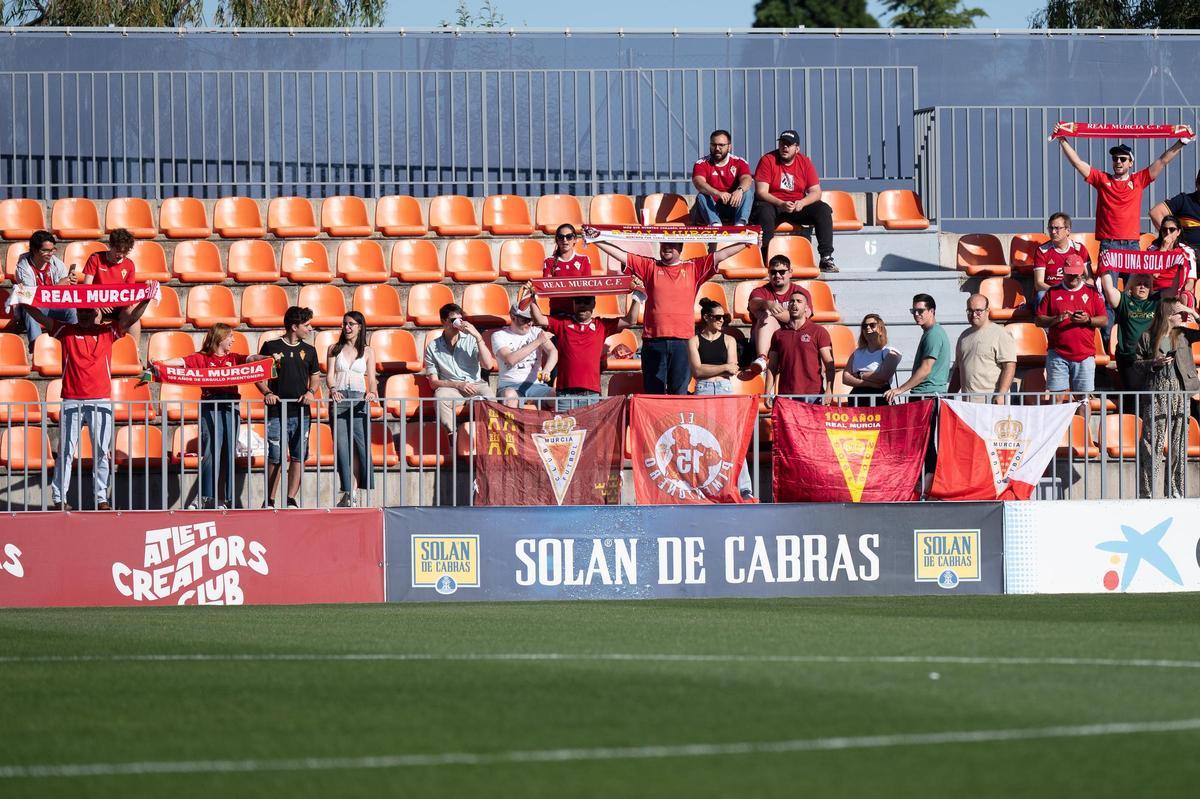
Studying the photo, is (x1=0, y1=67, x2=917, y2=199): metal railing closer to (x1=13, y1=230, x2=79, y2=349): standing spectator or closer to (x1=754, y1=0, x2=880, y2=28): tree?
(x1=13, y1=230, x2=79, y2=349): standing spectator

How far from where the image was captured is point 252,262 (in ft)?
58.9

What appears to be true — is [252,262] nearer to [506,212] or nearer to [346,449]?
[506,212]

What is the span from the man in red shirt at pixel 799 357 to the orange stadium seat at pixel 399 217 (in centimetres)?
536

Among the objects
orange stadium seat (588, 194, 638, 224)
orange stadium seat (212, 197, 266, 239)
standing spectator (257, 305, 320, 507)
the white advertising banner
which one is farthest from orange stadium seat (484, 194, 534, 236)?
the white advertising banner

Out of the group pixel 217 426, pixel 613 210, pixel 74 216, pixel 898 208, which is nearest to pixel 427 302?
pixel 613 210

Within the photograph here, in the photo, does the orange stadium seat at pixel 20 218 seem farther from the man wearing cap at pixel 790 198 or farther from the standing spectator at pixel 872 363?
the standing spectator at pixel 872 363

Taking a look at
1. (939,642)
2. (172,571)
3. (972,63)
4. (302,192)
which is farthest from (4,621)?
(972,63)

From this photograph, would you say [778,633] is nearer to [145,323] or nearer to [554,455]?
[554,455]

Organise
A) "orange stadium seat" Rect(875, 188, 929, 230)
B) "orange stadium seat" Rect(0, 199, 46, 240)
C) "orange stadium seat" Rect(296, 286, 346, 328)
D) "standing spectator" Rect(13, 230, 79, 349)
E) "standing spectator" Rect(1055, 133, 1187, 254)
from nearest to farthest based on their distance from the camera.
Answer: "standing spectator" Rect(13, 230, 79, 349), "orange stadium seat" Rect(296, 286, 346, 328), "standing spectator" Rect(1055, 133, 1187, 254), "orange stadium seat" Rect(0, 199, 46, 240), "orange stadium seat" Rect(875, 188, 929, 230)

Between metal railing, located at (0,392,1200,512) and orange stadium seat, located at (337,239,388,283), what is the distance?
3.35 m

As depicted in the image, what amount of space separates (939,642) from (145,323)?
10.8 meters

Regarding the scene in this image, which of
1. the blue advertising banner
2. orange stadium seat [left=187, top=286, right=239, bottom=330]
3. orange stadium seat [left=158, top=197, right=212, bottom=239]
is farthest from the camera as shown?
orange stadium seat [left=158, top=197, right=212, bottom=239]

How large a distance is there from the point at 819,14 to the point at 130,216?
1926 inches

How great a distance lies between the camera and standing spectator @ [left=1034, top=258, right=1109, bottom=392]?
15.5m
